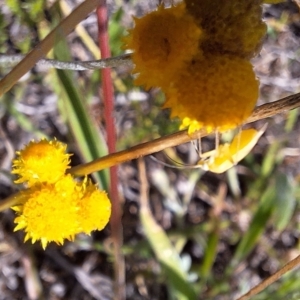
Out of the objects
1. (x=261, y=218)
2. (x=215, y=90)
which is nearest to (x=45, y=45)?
(x=215, y=90)

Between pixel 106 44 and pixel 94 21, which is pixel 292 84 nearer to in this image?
pixel 94 21

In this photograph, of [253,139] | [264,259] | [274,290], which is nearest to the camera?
[253,139]

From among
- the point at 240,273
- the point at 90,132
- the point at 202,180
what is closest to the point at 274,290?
the point at 240,273

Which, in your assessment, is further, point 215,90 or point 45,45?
point 45,45

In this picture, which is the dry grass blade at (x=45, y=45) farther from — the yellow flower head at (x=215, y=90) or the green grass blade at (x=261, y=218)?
the green grass blade at (x=261, y=218)

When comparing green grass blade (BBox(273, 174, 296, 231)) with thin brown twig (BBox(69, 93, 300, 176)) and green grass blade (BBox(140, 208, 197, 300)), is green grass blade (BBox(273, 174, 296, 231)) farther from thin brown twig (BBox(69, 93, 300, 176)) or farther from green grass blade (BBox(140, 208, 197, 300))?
thin brown twig (BBox(69, 93, 300, 176))

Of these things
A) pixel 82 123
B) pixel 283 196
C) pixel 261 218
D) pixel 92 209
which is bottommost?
pixel 261 218

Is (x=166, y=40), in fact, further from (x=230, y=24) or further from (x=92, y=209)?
(x=92, y=209)

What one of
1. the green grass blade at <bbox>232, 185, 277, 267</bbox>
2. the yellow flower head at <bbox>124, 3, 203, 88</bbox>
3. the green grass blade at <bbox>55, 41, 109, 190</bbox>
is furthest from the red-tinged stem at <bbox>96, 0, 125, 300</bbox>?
the green grass blade at <bbox>232, 185, 277, 267</bbox>
